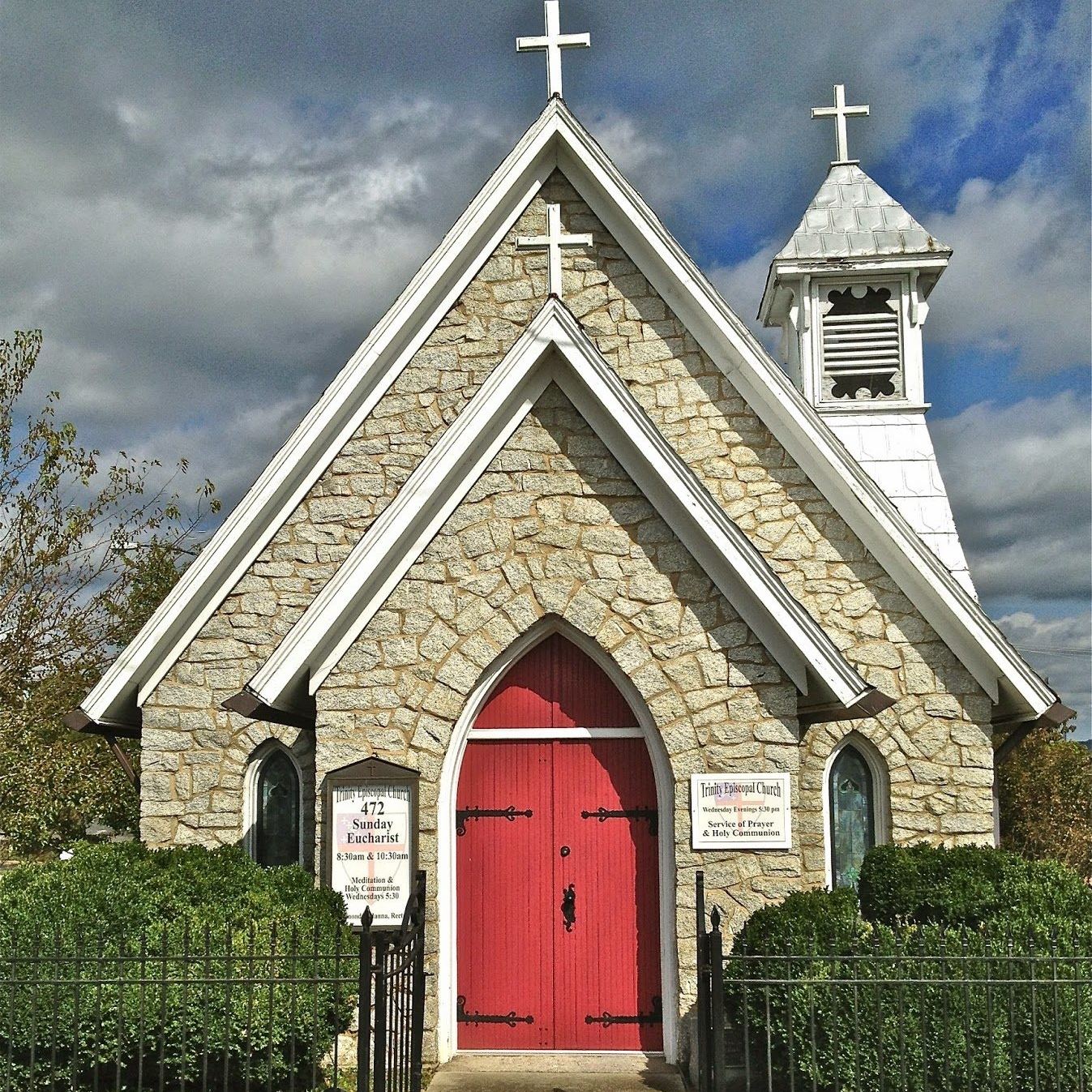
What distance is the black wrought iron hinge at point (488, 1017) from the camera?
9422 mm

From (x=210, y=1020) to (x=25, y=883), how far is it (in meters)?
2.50

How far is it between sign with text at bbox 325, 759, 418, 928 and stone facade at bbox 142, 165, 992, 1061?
147mm

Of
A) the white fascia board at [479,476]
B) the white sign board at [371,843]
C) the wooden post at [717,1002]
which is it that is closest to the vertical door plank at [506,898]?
the white sign board at [371,843]

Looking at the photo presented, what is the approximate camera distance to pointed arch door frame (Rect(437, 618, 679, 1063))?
29.9 feet

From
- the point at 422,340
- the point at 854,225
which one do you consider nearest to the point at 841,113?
the point at 854,225

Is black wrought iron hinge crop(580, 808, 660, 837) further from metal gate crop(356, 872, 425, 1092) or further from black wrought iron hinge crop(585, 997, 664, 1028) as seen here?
metal gate crop(356, 872, 425, 1092)

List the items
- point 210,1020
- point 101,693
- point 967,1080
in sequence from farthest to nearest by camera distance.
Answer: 1. point 101,693
2. point 210,1020
3. point 967,1080

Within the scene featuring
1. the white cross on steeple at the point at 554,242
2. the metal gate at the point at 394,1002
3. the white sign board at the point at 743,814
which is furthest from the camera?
the white cross on steeple at the point at 554,242

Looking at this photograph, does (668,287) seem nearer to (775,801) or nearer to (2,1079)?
(775,801)

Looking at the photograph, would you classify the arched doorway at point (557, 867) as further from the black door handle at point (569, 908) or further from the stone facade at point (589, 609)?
the stone facade at point (589, 609)

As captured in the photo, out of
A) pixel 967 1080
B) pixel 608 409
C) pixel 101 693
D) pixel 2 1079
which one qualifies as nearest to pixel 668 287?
pixel 608 409

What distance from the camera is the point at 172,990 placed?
7.59 meters

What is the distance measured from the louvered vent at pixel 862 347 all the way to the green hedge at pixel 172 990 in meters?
9.44

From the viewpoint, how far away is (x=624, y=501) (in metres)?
9.27
